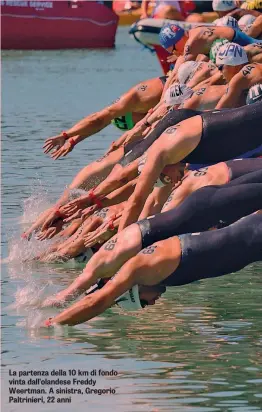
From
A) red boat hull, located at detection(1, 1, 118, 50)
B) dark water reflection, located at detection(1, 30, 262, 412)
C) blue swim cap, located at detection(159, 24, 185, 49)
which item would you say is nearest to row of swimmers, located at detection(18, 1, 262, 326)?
dark water reflection, located at detection(1, 30, 262, 412)

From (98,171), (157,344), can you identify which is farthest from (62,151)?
(157,344)

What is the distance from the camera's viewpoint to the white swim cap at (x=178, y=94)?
53.2 feet

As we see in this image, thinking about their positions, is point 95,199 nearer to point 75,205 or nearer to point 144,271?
point 75,205

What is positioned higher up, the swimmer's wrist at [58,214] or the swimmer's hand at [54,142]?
the swimmer's wrist at [58,214]

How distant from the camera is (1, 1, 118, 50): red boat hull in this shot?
5875 cm

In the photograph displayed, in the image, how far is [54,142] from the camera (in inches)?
681

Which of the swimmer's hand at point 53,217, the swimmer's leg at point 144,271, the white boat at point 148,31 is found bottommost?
the white boat at point 148,31

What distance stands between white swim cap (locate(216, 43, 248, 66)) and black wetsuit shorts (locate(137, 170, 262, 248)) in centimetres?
355

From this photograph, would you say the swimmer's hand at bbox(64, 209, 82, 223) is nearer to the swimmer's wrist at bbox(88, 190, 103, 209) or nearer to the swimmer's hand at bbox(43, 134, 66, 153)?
the swimmer's wrist at bbox(88, 190, 103, 209)

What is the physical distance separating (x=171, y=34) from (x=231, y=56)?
3.88 m

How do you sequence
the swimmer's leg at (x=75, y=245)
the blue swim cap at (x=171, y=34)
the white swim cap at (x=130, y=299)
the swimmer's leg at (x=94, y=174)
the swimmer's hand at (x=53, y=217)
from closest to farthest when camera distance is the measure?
the white swim cap at (x=130, y=299) → the swimmer's hand at (x=53, y=217) → the swimmer's leg at (x=75, y=245) → the swimmer's leg at (x=94, y=174) → the blue swim cap at (x=171, y=34)

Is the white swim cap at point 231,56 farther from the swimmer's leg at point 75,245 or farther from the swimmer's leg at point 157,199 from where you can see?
the swimmer's leg at point 75,245

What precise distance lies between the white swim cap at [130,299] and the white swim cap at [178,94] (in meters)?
4.36

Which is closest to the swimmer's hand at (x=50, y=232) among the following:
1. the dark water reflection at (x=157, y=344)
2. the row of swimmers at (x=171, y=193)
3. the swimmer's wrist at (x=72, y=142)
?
the row of swimmers at (x=171, y=193)
